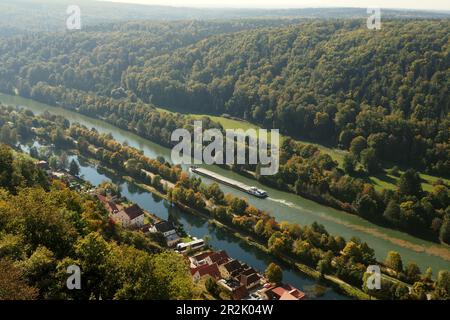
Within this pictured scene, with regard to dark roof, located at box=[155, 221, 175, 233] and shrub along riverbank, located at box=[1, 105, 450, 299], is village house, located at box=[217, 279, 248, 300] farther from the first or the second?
dark roof, located at box=[155, 221, 175, 233]

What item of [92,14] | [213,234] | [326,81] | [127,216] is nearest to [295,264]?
[213,234]

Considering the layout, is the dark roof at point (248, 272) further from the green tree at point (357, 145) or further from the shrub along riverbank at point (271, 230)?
the green tree at point (357, 145)

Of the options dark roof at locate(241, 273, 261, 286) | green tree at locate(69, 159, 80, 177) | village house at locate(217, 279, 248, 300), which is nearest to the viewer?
village house at locate(217, 279, 248, 300)

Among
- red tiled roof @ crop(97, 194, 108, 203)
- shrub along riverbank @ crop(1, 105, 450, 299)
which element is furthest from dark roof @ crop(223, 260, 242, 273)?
red tiled roof @ crop(97, 194, 108, 203)

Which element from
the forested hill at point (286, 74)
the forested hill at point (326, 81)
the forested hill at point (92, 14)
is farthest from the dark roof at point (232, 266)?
the forested hill at point (92, 14)

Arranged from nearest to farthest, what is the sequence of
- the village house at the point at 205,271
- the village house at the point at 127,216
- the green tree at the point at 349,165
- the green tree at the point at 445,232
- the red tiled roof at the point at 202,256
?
the village house at the point at 205,271, the red tiled roof at the point at 202,256, the village house at the point at 127,216, the green tree at the point at 445,232, the green tree at the point at 349,165

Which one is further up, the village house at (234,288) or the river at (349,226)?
the village house at (234,288)
